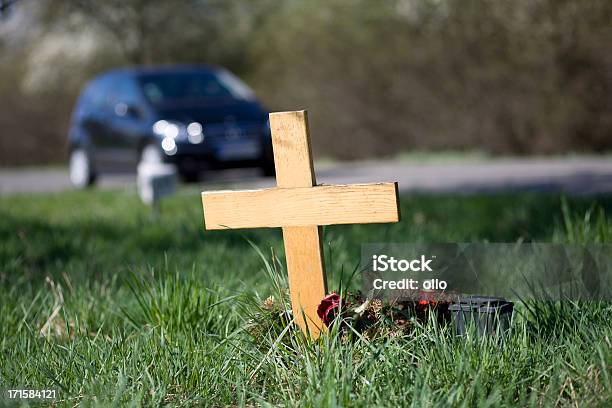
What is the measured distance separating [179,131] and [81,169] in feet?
8.91

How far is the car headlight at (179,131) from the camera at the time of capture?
10773 millimetres

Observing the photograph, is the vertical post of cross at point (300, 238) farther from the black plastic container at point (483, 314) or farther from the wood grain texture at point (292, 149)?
the black plastic container at point (483, 314)

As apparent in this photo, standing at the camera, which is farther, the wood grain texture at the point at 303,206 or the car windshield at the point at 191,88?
the car windshield at the point at 191,88

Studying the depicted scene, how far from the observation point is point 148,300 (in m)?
3.93

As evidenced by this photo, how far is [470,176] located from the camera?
34.6ft

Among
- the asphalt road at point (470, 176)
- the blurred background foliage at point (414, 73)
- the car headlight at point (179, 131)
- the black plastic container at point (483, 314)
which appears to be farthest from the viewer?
the blurred background foliage at point (414, 73)

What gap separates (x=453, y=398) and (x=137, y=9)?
674 inches

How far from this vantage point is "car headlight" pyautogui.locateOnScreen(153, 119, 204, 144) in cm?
1077

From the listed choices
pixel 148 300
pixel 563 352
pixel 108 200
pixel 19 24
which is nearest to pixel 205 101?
pixel 108 200

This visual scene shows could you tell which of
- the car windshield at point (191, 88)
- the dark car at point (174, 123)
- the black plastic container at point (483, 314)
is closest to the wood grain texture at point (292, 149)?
A: the black plastic container at point (483, 314)

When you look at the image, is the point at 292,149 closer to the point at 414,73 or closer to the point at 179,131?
the point at 179,131

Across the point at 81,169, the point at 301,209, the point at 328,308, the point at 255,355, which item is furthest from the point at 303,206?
the point at 81,169

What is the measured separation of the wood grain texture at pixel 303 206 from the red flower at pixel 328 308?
0.85ft

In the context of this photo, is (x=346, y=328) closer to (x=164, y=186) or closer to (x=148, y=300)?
(x=148, y=300)
